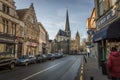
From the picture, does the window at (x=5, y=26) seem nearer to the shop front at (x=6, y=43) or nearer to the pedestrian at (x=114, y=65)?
the shop front at (x=6, y=43)

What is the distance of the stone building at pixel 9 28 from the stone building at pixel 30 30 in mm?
4024

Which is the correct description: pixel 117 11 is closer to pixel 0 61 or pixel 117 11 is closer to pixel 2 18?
pixel 0 61

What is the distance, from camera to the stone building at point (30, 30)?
163ft

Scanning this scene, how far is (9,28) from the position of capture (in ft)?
130

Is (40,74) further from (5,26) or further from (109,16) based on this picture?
(5,26)

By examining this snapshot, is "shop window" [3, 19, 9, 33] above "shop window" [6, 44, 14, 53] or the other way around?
above

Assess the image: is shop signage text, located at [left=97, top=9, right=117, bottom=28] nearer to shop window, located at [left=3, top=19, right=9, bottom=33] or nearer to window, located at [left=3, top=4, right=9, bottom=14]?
shop window, located at [left=3, top=19, right=9, bottom=33]

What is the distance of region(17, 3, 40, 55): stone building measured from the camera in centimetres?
4975

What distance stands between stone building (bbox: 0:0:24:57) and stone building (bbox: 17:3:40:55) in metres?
4.02

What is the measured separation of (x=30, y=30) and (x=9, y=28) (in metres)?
14.9

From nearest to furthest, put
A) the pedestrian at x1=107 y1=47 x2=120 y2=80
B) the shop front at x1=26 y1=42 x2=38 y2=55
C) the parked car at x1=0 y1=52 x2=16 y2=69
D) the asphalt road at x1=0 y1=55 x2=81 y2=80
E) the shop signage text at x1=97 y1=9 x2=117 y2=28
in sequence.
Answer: the pedestrian at x1=107 y1=47 x2=120 y2=80 → the shop signage text at x1=97 y1=9 x2=117 y2=28 → the asphalt road at x1=0 y1=55 x2=81 y2=80 → the parked car at x1=0 y1=52 x2=16 y2=69 → the shop front at x1=26 y1=42 x2=38 y2=55

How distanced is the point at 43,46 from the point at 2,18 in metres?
34.3

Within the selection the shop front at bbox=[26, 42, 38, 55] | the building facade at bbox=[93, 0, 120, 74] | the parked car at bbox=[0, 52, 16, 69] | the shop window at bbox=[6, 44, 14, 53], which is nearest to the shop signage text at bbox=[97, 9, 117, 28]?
the building facade at bbox=[93, 0, 120, 74]

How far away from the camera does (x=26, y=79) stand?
15.2m
